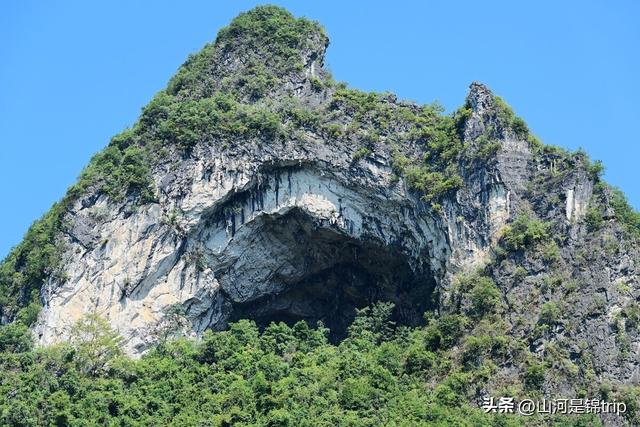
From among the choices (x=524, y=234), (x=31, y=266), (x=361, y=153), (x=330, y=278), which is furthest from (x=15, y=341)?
(x=524, y=234)

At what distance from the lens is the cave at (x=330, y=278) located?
48.6 meters

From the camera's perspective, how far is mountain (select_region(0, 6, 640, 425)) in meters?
45.1

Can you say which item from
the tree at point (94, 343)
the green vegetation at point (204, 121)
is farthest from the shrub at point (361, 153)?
the tree at point (94, 343)

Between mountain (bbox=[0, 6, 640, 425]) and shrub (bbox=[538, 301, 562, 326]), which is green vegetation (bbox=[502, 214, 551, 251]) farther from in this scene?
shrub (bbox=[538, 301, 562, 326])

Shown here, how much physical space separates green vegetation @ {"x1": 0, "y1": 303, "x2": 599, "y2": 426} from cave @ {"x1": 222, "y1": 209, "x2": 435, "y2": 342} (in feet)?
7.78

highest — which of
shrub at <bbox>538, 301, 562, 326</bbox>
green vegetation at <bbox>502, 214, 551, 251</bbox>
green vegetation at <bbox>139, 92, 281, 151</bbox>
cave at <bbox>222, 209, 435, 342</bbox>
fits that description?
green vegetation at <bbox>139, 92, 281, 151</bbox>

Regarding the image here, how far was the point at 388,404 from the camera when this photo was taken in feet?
136

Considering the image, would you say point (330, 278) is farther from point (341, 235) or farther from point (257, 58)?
point (257, 58)

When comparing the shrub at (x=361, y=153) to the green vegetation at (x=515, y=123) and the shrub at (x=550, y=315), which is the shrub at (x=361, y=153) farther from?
the shrub at (x=550, y=315)

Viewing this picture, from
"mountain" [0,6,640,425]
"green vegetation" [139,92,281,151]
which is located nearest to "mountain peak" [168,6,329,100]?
"mountain" [0,6,640,425]

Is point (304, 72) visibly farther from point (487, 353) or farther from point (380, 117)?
point (487, 353)

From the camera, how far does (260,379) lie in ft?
139

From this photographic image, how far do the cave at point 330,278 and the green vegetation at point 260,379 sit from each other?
7.78 feet

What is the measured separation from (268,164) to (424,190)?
16.6ft
